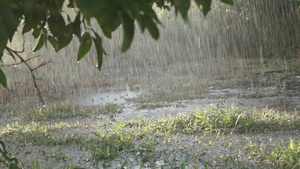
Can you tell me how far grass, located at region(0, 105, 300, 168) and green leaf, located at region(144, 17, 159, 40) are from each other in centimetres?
219

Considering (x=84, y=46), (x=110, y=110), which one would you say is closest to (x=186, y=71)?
(x=110, y=110)

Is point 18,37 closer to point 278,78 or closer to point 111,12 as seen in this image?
point 278,78

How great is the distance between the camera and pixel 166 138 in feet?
12.2

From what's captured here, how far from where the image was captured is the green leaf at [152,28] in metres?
0.63

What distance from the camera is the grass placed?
9.55 feet


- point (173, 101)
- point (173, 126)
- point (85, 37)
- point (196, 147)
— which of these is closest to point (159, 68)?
point (173, 101)

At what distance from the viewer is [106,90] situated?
9922 mm

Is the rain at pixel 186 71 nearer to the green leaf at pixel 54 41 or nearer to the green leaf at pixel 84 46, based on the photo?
the green leaf at pixel 54 41

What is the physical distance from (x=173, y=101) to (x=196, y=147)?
3924 millimetres

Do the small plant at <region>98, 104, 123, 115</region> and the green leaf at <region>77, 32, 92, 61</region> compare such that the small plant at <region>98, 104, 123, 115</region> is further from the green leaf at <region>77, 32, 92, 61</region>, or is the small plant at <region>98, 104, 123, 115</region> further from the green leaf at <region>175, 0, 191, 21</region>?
the green leaf at <region>175, 0, 191, 21</region>

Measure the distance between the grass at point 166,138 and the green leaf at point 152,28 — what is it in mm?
2187

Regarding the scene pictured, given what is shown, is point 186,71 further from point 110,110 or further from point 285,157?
point 285,157

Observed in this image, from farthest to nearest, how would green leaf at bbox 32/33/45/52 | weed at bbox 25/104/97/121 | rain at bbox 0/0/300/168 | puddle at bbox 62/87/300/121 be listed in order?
1. rain at bbox 0/0/300/168
2. weed at bbox 25/104/97/121
3. puddle at bbox 62/87/300/121
4. green leaf at bbox 32/33/45/52

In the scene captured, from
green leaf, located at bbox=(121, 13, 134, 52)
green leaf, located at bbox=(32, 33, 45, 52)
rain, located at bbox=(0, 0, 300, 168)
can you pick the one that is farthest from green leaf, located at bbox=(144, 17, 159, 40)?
rain, located at bbox=(0, 0, 300, 168)
